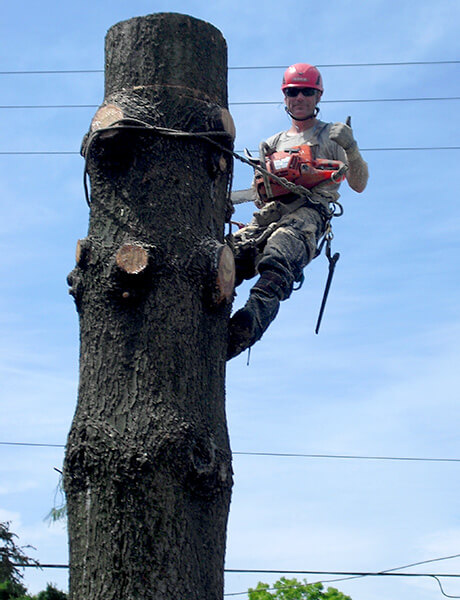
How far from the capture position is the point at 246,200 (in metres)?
7.48

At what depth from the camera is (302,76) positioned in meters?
5.99

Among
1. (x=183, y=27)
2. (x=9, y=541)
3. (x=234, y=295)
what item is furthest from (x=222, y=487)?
(x=9, y=541)

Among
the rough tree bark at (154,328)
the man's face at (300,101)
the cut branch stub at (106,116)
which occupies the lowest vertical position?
the rough tree bark at (154,328)

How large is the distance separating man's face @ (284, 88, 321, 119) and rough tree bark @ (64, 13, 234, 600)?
2.51 metres

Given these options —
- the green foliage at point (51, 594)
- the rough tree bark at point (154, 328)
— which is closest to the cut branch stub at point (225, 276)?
the rough tree bark at point (154, 328)

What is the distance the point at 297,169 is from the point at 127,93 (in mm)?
2239

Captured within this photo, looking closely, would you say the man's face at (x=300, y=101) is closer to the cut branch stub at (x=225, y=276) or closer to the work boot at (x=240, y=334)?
the work boot at (x=240, y=334)

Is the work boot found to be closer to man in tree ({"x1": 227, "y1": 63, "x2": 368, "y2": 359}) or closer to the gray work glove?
man in tree ({"x1": 227, "y1": 63, "x2": 368, "y2": 359})

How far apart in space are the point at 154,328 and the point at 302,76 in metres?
3.32

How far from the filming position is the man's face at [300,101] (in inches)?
238

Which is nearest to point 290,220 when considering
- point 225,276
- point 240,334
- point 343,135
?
point 343,135

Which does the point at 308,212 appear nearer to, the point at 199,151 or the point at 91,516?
the point at 199,151

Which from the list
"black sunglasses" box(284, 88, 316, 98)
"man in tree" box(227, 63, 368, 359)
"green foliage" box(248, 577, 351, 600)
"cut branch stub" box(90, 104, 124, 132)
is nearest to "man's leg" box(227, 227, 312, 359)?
"man in tree" box(227, 63, 368, 359)

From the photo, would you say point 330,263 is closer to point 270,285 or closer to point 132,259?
point 270,285
